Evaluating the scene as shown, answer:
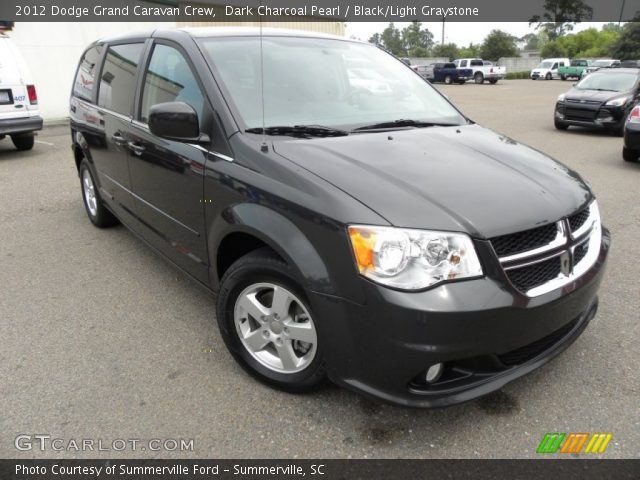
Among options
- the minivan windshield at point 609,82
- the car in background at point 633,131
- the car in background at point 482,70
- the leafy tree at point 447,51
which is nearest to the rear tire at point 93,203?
the car in background at point 633,131

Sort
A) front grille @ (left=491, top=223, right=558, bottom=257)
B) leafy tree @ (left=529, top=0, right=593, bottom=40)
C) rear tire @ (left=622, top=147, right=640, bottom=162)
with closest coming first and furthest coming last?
front grille @ (left=491, top=223, right=558, bottom=257), rear tire @ (left=622, top=147, right=640, bottom=162), leafy tree @ (left=529, top=0, right=593, bottom=40)

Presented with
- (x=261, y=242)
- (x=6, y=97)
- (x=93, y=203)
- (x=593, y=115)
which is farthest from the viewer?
(x=593, y=115)

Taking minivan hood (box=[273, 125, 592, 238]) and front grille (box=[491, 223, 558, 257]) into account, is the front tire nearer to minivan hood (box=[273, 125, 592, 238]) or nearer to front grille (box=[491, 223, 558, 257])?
minivan hood (box=[273, 125, 592, 238])

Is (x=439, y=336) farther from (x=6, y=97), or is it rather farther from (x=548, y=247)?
(x=6, y=97)

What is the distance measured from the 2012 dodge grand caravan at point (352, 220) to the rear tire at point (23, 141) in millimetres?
7792

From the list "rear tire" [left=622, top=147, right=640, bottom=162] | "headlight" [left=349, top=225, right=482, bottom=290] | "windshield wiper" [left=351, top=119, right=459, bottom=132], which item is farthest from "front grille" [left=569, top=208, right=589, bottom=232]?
"rear tire" [left=622, top=147, right=640, bottom=162]

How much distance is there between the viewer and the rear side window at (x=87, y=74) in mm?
4547

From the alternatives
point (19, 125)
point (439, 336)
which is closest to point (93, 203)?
point (439, 336)

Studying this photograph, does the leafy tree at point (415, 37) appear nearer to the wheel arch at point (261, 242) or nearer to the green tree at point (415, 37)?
the green tree at point (415, 37)

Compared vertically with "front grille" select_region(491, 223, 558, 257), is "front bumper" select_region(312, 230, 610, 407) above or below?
below

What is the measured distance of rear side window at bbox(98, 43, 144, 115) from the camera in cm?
365

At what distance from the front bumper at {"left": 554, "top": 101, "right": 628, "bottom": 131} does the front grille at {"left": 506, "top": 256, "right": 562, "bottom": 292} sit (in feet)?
36.5

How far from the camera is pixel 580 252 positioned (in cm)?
241

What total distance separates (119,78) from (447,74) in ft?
131
